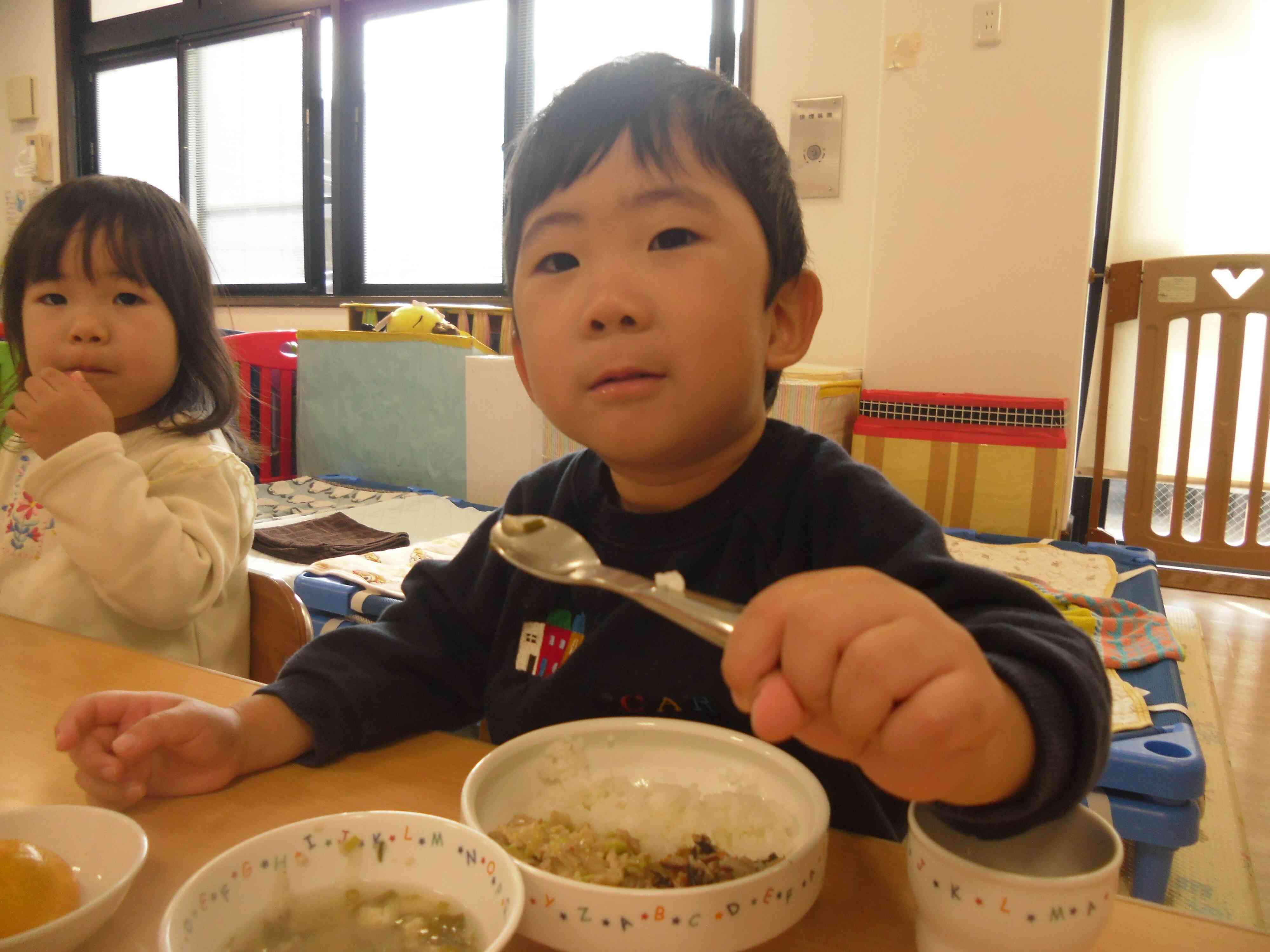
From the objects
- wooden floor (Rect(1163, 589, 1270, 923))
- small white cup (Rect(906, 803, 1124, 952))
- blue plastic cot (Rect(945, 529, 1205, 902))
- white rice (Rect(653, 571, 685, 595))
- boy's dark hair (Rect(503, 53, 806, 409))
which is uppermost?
boy's dark hair (Rect(503, 53, 806, 409))

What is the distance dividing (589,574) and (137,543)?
0.69 m

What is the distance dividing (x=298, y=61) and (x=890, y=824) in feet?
14.5

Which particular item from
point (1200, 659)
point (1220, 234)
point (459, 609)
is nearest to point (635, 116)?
point (459, 609)

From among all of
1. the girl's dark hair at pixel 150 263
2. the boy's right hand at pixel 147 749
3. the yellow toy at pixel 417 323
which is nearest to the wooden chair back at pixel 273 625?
the girl's dark hair at pixel 150 263

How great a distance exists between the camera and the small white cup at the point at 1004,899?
308mm

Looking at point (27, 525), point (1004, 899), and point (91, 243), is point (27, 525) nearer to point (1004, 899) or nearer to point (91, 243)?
point (91, 243)

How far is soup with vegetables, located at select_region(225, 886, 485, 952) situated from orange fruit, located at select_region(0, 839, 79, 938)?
79 mm

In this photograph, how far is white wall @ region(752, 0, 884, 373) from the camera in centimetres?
259

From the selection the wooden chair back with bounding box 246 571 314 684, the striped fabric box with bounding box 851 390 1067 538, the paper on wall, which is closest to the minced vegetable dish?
the wooden chair back with bounding box 246 571 314 684

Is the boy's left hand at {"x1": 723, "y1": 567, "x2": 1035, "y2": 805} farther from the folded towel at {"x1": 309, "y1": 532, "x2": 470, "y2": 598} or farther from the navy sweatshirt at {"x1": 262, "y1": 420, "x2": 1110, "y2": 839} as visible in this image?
the folded towel at {"x1": 309, "y1": 532, "x2": 470, "y2": 598}

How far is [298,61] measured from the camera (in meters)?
3.97

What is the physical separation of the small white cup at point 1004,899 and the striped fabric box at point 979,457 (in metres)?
1.89

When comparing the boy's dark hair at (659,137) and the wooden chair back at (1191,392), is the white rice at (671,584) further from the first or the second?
the wooden chair back at (1191,392)

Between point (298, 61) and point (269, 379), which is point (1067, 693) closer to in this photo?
point (269, 379)
